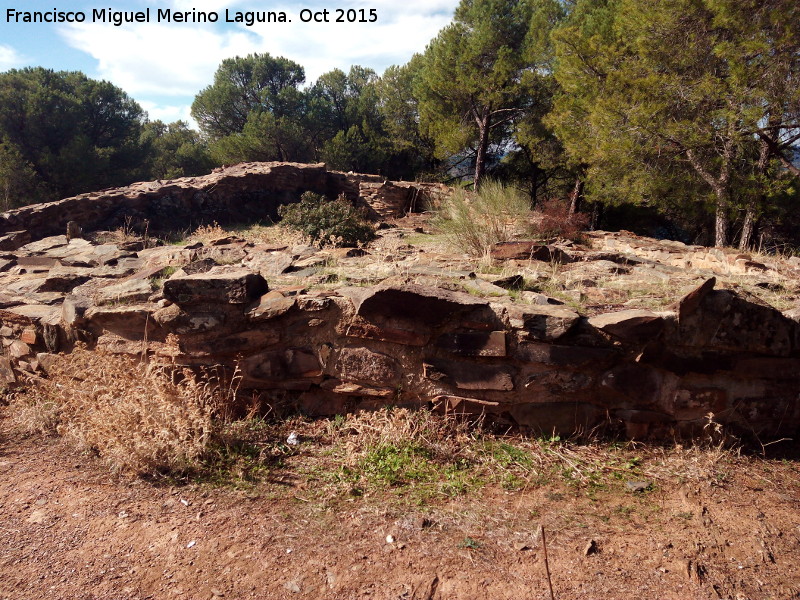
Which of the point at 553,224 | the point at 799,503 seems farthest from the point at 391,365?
the point at 553,224

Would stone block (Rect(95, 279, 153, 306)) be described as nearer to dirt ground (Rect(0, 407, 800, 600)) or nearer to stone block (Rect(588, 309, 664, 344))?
dirt ground (Rect(0, 407, 800, 600))

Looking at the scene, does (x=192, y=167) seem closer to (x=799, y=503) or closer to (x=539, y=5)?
(x=539, y=5)

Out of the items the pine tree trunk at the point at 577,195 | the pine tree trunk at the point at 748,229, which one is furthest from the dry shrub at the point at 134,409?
the pine tree trunk at the point at 577,195

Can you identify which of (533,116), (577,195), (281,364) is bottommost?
(281,364)

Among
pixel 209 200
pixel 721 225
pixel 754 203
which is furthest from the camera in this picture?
pixel 209 200

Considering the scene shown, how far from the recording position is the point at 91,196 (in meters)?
10.1

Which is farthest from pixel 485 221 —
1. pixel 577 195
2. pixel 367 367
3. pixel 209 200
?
pixel 577 195

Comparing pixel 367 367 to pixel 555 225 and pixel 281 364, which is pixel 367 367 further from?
pixel 555 225

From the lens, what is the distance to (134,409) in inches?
122

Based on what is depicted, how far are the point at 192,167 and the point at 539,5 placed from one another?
14.9m

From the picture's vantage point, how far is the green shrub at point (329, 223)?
8.35 meters

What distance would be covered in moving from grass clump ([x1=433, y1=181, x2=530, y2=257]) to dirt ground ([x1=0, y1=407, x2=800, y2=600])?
346 centimetres

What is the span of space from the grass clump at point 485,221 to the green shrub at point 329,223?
133 cm

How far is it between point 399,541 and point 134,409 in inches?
70.8
